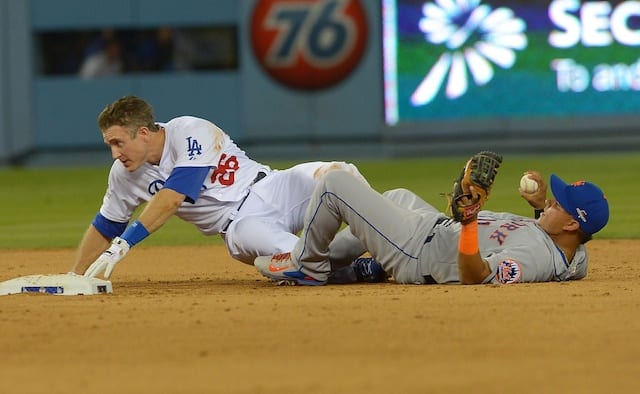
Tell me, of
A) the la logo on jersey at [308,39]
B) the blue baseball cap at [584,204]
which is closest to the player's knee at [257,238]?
the blue baseball cap at [584,204]

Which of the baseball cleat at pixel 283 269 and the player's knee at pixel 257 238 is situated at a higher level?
the player's knee at pixel 257 238

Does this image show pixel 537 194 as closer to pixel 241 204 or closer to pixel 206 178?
pixel 241 204

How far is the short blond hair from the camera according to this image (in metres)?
6.90

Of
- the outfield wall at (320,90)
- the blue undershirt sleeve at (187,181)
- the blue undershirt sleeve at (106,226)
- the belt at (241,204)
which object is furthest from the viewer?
the outfield wall at (320,90)

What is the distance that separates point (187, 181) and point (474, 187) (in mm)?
1804

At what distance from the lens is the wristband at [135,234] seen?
674 centimetres

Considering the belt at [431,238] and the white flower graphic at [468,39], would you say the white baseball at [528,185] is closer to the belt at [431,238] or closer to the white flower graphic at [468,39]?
the belt at [431,238]

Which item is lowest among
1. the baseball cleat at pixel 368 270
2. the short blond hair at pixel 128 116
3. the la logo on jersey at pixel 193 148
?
the baseball cleat at pixel 368 270

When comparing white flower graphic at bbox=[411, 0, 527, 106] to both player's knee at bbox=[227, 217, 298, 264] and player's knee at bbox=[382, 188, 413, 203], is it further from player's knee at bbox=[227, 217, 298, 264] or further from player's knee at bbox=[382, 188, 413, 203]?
player's knee at bbox=[227, 217, 298, 264]

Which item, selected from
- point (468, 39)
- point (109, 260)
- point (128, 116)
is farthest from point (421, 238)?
point (468, 39)

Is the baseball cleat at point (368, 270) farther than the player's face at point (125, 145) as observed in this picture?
Yes

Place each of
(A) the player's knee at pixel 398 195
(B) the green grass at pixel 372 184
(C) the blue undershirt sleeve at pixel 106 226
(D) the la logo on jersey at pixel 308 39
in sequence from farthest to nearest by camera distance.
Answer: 1. (D) the la logo on jersey at pixel 308 39
2. (B) the green grass at pixel 372 184
3. (C) the blue undershirt sleeve at pixel 106 226
4. (A) the player's knee at pixel 398 195

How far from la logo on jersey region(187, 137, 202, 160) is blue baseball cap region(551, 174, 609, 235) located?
2.01 m

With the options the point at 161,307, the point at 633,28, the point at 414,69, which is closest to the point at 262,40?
the point at 414,69
